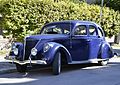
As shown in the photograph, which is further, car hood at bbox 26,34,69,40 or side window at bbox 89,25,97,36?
side window at bbox 89,25,97,36

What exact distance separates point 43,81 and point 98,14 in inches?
470

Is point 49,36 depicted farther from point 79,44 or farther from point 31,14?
point 31,14

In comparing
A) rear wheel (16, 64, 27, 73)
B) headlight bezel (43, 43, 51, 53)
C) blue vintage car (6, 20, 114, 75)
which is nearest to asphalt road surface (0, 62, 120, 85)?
rear wheel (16, 64, 27, 73)

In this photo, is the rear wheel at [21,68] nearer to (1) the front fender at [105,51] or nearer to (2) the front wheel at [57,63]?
(2) the front wheel at [57,63]

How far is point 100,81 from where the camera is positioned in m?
10.3

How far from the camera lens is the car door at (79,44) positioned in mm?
12086

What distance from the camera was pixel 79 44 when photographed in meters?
12.3

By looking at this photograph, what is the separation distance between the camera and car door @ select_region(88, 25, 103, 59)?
13.0m

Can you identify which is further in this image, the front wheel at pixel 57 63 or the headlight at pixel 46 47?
the front wheel at pixel 57 63

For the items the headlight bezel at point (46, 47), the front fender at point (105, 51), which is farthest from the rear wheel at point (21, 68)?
the front fender at point (105, 51)

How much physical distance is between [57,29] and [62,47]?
1.34m

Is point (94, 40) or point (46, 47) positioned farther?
point (94, 40)

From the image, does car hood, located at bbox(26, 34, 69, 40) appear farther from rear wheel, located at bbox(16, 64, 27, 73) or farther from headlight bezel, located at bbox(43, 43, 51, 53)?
rear wheel, located at bbox(16, 64, 27, 73)

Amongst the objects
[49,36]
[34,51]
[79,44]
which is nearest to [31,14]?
[79,44]
